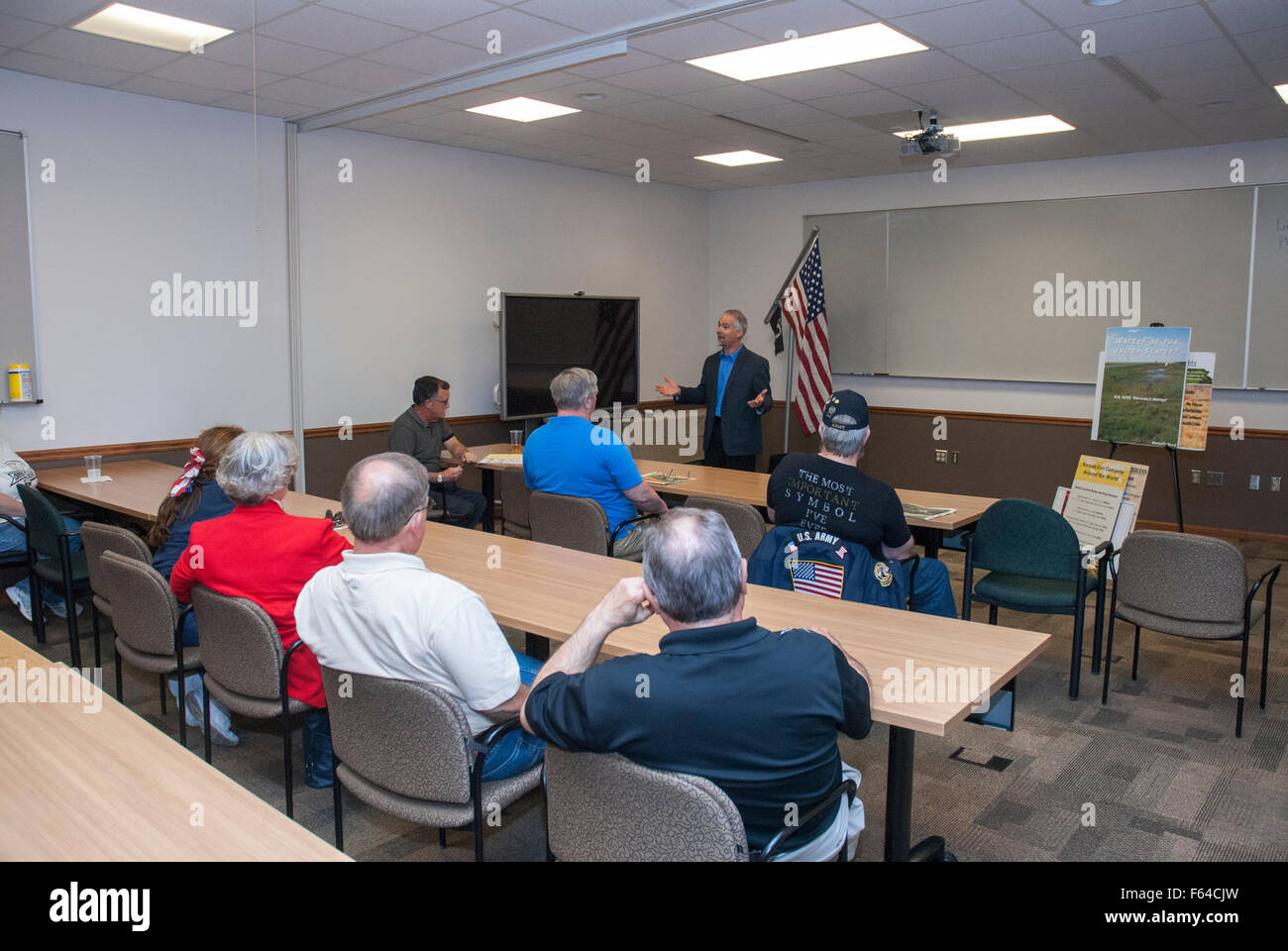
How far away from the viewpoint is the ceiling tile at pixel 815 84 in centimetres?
492

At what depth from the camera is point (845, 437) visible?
3.07m

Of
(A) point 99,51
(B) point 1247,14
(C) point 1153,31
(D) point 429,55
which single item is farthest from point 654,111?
(B) point 1247,14

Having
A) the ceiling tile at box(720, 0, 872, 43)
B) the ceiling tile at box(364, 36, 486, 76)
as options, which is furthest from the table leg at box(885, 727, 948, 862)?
the ceiling tile at box(364, 36, 486, 76)

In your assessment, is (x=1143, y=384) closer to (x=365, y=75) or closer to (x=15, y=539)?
(x=365, y=75)

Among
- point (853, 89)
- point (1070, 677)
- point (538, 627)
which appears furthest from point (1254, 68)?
point (538, 627)

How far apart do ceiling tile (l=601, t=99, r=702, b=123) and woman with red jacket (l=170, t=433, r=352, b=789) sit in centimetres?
370

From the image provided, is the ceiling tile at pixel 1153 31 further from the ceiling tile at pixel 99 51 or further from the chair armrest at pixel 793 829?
the ceiling tile at pixel 99 51

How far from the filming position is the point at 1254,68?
471cm

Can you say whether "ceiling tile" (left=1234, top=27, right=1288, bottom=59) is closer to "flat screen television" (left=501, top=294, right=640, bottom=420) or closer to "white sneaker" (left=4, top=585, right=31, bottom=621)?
"flat screen television" (left=501, top=294, right=640, bottom=420)

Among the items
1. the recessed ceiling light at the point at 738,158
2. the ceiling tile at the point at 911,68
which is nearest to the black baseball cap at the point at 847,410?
the ceiling tile at the point at 911,68

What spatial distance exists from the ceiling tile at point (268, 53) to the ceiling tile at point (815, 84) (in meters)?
2.28

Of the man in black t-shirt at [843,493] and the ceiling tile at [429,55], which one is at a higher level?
the ceiling tile at [429,55]

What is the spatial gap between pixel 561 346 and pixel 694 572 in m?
5.91

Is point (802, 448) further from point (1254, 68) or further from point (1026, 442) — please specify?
point (1254, 68)
